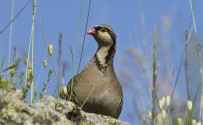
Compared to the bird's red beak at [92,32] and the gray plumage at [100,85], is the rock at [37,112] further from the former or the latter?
the bird's red beak at [92,32]

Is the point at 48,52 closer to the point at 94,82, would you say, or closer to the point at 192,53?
the point at 192,53

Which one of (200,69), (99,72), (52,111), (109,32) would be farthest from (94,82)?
(52,111)

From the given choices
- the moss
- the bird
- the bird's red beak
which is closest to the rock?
the moss

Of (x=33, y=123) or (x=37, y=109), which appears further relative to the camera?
(x=37, y=109)

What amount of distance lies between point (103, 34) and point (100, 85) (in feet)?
3.81

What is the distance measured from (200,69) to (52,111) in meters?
1.46

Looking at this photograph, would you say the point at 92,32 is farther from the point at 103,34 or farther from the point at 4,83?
the point at 4,83

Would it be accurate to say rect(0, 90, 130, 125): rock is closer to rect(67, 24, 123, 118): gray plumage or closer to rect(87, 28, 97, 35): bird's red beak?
rect(67, 24, 123, 118): gray plumage

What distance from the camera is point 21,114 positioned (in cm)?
291

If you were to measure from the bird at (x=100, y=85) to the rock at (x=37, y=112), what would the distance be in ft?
8.01

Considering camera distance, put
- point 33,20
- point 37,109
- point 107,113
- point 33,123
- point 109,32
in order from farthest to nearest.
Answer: point 109,32
point 107,113
point 33,20
point 37,109
point 33,123

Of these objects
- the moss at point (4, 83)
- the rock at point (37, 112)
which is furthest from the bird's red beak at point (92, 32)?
the rock at point (37, 112)

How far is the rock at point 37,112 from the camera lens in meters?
2.87

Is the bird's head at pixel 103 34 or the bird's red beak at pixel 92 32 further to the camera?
the bird's head at pixel 103 34
